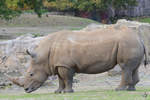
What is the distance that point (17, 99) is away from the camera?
11.3 meters

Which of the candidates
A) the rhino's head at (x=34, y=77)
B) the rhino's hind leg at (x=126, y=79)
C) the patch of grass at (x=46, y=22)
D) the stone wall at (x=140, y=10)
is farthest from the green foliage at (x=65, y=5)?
the rhino's hind leg at (x=126, y=79)

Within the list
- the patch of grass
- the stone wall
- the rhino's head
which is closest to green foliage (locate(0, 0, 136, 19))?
the patch of grass

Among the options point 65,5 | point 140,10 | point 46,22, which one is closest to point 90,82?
point 46,22

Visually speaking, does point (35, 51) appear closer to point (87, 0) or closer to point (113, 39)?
point (113, 39)

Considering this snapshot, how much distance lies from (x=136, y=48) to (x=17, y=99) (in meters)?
3.37

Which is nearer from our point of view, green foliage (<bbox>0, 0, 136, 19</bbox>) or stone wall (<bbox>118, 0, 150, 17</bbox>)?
green foliage (<bbox>0, 0, 136, 19</bbox>)

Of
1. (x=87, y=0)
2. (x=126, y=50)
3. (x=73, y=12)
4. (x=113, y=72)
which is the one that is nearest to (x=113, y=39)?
(x=126, y=50)

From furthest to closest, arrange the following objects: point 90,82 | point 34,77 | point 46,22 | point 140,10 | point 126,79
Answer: point 140,10, point 46,22, point 90,82, point 34,77, point 126,79

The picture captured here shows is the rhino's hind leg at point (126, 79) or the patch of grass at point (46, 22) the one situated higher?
the rhino's hind leg at point (126, 79)

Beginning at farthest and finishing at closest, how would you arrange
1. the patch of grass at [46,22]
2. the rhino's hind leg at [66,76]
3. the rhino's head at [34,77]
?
the patch of grass at [46,22], the rhino's head at [34,77], the rhino's hind leg at [66,76]

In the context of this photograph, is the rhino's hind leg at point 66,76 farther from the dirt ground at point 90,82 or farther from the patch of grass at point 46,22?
the patch of grass at point 46,22

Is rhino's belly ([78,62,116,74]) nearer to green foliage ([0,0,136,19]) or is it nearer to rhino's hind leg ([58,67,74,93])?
rhino's hind leg ([58,67,74,93])

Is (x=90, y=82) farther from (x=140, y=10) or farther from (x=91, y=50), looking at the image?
(x=140, y=10)

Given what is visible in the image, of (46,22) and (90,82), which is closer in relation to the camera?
(90,82)
